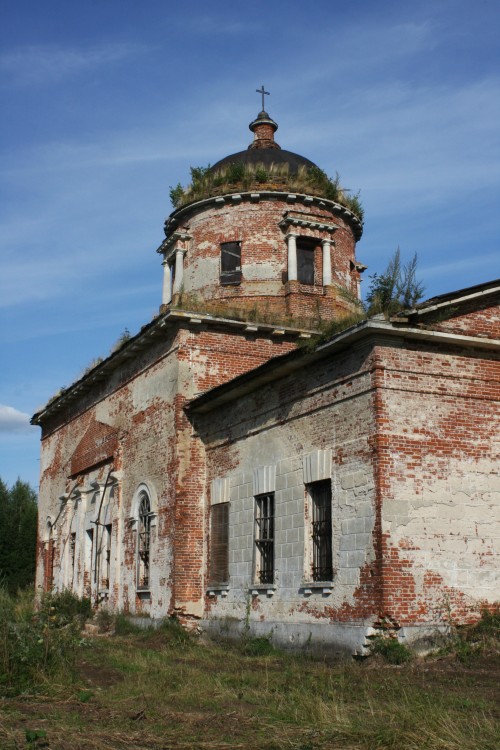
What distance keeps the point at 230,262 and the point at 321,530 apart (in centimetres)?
955

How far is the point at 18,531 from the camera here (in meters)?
44.1

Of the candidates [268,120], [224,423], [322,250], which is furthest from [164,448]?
[268,120]

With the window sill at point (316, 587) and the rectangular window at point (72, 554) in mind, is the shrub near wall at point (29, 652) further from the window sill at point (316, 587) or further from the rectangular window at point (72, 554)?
the rectangular window at point (72, 554)

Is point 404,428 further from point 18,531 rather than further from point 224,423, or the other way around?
point 18,531

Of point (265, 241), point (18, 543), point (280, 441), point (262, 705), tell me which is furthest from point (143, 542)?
point (18, 543)

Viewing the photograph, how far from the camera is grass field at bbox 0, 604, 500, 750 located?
21.5 feet

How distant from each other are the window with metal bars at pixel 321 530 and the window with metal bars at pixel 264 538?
147 cm

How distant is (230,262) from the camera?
834 inches

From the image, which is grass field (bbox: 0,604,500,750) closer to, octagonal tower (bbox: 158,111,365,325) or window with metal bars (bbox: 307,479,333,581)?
window with metal bars (bbox: 307,479,333,581)

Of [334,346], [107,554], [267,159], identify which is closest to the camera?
[334,346]

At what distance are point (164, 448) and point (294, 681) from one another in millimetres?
8756

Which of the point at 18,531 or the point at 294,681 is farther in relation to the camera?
the point at 18,531

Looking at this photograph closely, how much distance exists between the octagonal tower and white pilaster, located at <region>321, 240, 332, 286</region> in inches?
1.0

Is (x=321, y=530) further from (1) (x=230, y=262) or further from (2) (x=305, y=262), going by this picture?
(1) (x=230, y=262)
